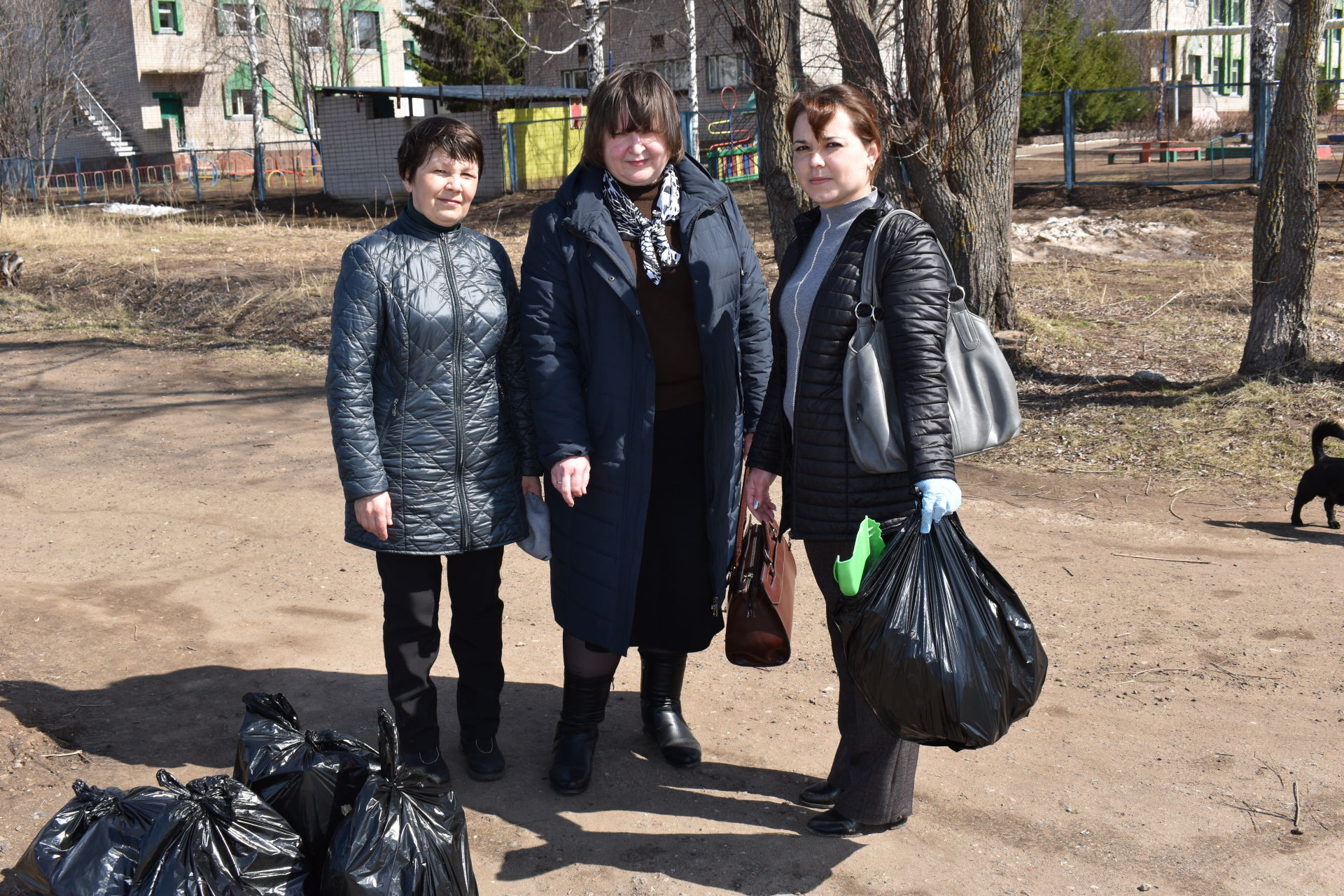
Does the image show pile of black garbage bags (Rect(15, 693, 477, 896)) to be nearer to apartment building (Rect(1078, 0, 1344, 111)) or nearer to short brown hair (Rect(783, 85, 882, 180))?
short brown hair (Rect(783, 85, 882, 180))

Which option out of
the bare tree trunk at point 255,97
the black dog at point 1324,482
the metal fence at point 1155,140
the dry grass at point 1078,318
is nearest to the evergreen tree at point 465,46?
the bare tree trunk at point 255,97

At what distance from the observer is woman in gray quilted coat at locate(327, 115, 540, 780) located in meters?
2.86

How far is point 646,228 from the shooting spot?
2986 mm

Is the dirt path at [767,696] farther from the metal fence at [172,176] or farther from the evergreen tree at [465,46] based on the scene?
the evergreen tree at [465,46]

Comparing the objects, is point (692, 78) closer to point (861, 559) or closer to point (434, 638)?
point (434, 638)

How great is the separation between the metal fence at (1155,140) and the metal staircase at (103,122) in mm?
27080

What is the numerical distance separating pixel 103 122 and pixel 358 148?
16074mm

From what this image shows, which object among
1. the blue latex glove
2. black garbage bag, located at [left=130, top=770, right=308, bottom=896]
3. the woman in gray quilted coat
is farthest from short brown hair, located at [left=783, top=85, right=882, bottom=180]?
black garbage bag, located at [left=130, top=770, right=308, bottom=896]

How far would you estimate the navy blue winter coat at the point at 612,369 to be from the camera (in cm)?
296

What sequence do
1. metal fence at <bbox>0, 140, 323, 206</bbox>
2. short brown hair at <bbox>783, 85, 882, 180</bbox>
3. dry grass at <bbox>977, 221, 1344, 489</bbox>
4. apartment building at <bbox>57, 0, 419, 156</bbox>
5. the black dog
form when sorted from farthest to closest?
apartment building at <bbox>57, 0, 419, 156</bbox>, metal fence at <bbox>0, 140, 323, 206</bbox>, dry grass at <bbox>977, 221, 1344, 489</bbox>, the black dog, short brown hair at <bbox>783, 85, 882, 180</bbox>

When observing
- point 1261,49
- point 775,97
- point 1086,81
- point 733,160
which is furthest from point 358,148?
point 775,97

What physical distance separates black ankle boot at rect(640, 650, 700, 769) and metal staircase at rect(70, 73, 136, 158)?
37.1 metres

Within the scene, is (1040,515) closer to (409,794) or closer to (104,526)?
(409,794)

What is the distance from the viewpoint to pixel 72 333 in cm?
1048
